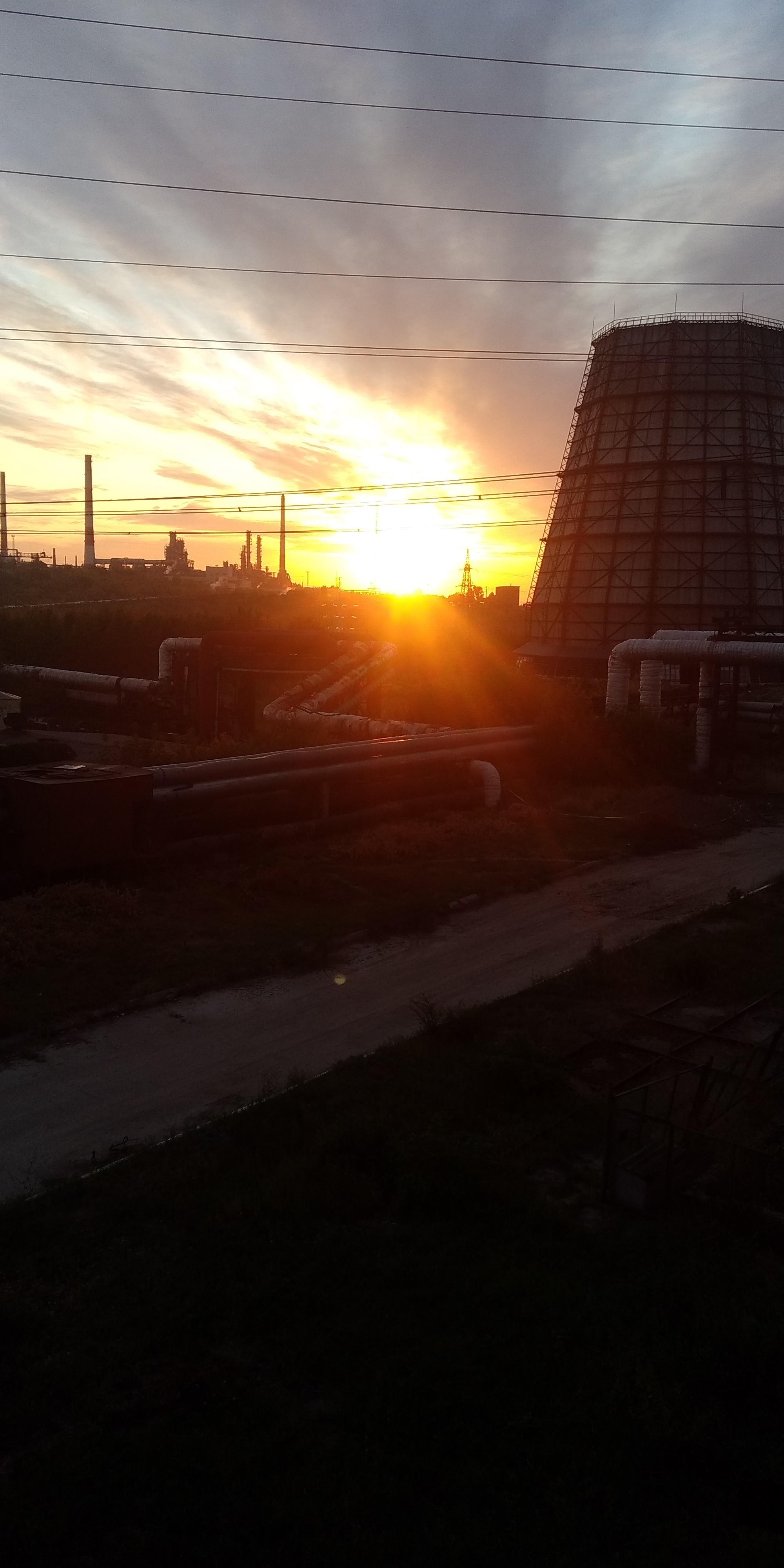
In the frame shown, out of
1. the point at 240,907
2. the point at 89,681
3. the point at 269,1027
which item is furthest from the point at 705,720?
the point at 89,681

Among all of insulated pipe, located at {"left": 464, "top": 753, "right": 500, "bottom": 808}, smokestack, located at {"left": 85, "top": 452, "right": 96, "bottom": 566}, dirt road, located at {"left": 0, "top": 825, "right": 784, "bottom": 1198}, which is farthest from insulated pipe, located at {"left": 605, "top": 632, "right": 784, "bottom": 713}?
smokestack, located at {"left": 85, "top": 452, "right": 96, "bottom": 566}

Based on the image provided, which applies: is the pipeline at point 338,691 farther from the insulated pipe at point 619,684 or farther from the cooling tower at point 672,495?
the cooling tower at point 672,495

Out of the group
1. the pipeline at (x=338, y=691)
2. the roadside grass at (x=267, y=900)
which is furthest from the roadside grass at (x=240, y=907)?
the pipeline at (x=338, y=691)

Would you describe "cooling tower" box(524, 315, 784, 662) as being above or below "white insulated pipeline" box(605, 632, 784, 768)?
above

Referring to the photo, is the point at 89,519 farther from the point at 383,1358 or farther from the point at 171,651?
the point at 383,1358

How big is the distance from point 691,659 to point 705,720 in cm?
241

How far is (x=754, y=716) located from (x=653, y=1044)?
2911 cm

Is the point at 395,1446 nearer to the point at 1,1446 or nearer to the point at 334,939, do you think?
the point at 1,1446

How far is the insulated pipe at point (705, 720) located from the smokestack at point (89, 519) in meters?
67.7

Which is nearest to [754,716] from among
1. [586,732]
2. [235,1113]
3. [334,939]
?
[586,732]

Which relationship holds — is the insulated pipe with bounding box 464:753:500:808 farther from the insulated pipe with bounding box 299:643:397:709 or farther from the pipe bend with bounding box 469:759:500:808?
the insulated pipe with bounding box 299:643:397:709

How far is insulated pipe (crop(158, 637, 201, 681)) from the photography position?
40.1 metres

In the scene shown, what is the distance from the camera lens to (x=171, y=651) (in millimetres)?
41344

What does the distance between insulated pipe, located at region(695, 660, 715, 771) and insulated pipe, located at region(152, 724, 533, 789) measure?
7.54m
